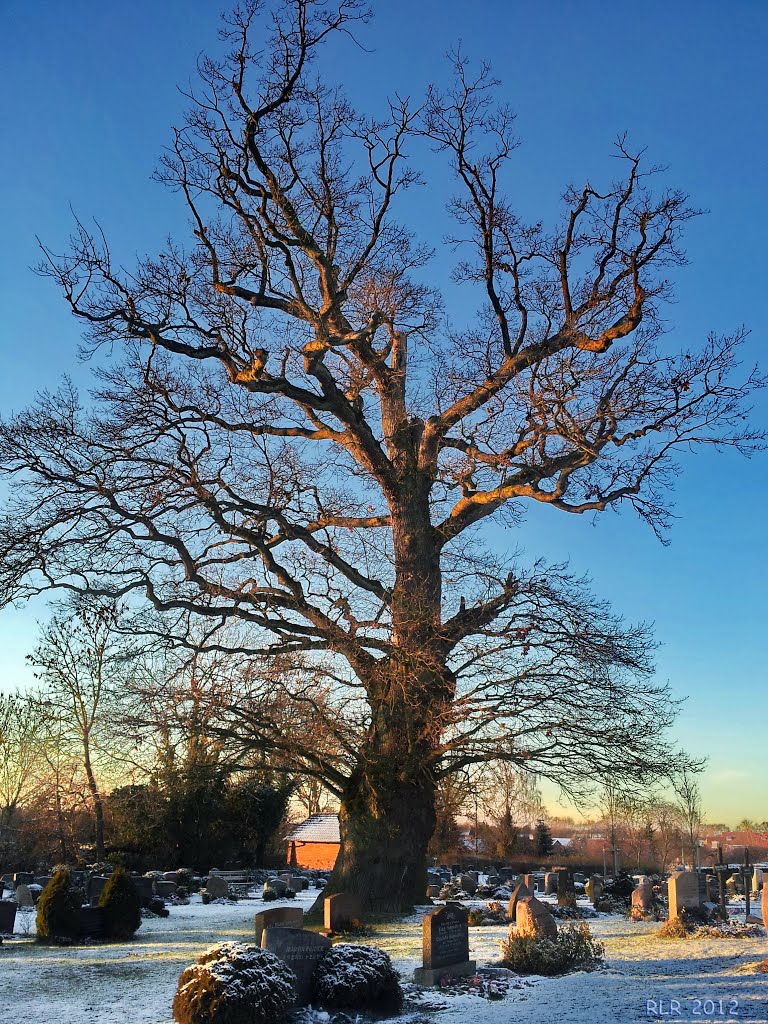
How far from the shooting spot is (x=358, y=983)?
915 cm

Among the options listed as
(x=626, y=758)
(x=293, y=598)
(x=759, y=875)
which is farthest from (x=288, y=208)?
(x=759, y=875)

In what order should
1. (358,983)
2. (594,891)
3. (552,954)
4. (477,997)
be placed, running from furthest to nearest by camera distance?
(594,891)
(552,954)
(477,997)
(358,983)

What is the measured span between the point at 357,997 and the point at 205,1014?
1867 mm

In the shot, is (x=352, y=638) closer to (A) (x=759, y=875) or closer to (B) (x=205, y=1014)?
(B) (x=205, y=1014)

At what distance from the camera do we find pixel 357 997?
912cm

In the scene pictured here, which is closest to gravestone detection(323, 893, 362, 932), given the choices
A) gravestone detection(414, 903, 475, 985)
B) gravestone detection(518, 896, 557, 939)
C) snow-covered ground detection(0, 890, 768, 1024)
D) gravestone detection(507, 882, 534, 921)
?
snow-covered ground detection(0, 890, 768, 1024)

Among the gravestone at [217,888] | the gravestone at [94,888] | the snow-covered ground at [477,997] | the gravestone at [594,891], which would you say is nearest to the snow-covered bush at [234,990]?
the snow-covered ground at [477,997]

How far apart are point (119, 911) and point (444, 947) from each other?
8176 millimetres

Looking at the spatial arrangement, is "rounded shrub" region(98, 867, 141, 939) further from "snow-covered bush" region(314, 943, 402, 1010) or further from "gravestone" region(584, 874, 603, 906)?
"gravestone" region(584, 874, 603, 906)

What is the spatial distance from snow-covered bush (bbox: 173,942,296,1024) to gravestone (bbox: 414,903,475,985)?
2.74 m

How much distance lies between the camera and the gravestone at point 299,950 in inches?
373

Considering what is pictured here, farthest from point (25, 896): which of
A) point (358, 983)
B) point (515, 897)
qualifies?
point (358, 983)

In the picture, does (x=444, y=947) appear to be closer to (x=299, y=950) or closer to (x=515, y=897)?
(x=299, y=950)

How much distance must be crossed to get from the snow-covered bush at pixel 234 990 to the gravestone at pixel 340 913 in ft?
19.5
